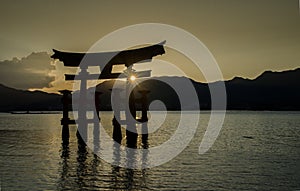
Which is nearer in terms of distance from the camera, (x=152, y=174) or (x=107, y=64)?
(x=152, y=174)

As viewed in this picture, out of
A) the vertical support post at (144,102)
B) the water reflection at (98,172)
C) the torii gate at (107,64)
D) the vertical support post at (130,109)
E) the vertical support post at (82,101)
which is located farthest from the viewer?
the vertical support post at (144,102)

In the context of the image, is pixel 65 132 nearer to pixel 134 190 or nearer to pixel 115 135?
pixel 115 135

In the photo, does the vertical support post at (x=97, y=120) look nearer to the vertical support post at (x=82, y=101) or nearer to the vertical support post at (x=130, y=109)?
the vertical support post at (x=82, y=101)

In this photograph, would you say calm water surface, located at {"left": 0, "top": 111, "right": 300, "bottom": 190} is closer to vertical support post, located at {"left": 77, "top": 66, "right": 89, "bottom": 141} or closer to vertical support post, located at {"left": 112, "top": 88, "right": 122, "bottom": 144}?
vertical support post, located at {"left": 112, "top": 88, "right": 122, "bottom": 144}

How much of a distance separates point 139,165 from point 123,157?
2344 millimetres

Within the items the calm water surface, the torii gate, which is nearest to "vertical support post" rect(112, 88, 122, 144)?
the torii gate

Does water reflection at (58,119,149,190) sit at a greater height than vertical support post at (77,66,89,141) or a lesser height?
lesser

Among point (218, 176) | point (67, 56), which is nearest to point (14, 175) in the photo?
point (218, 176)

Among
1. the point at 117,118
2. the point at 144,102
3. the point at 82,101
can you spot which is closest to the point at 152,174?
the point at 117,118

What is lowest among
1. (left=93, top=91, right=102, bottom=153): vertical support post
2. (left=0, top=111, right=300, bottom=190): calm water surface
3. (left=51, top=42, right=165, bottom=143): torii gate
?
(left=0, top=111, right=300, bottom=190): calm water surface

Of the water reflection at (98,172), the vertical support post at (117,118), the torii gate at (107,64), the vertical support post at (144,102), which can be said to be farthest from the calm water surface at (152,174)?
the vertical support post at (144,102)

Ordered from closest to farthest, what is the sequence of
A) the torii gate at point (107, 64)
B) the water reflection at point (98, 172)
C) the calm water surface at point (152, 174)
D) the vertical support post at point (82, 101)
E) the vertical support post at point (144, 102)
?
the water reflection at point (98, 172), the calm water surface at point (152, 174), the torii gate at point (107, 64), the vertical support post at point (82, 101), the vertical support post at point (144, 102)

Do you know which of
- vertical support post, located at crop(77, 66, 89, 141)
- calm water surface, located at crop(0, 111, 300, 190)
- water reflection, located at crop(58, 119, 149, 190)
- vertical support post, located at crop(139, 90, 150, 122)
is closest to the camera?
water reflection, located at crop(58, 119, 149, 190)

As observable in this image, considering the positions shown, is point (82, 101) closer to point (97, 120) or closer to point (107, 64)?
point (97, 120)
